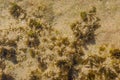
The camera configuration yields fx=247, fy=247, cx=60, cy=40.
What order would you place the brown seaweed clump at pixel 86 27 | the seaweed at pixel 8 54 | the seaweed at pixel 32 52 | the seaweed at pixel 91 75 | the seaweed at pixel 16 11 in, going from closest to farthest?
the seaweed at pixel 91 75 → the brown seaweed clump at pixel 86 27 → the seaweed at pixel 32 52 → the seaweed at pixel 8 54 → the seaweed at pixel 16 11

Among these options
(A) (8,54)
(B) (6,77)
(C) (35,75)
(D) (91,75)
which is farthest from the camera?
(A) (8,54)

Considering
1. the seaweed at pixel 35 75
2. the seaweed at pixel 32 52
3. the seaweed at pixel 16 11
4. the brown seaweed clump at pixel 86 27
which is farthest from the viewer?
the seaweed at pixel 16 11

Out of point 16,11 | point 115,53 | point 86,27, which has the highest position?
point 16,11

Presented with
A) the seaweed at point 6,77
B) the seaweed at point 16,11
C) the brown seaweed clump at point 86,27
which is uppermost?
the seaweed at point 16,11

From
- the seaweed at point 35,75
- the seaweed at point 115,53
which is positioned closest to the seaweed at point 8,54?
the seaweed at point 35,75

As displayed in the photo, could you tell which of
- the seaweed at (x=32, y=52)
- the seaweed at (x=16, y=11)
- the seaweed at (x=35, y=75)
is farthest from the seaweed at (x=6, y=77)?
the seaweed at (x=16, y=11)

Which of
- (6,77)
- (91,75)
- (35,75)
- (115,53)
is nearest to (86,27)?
(115,53)

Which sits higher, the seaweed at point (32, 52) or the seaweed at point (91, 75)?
the seaweed at point (32, 52)

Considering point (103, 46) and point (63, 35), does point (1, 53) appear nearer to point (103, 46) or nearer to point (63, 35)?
point (63, 35)

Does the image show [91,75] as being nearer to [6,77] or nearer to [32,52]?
[32,52]

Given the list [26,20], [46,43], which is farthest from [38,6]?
[46,43]

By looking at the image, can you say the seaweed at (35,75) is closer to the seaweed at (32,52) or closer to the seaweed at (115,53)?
the seaweed at (32,52)

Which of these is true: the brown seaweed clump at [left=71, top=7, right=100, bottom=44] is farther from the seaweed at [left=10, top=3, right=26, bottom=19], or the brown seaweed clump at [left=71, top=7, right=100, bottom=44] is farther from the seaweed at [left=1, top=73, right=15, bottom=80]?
the seaweed at [left=1, top=73, right=15, bottom=80]

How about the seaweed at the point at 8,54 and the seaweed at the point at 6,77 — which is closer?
the seaweed at the point at 6,77
